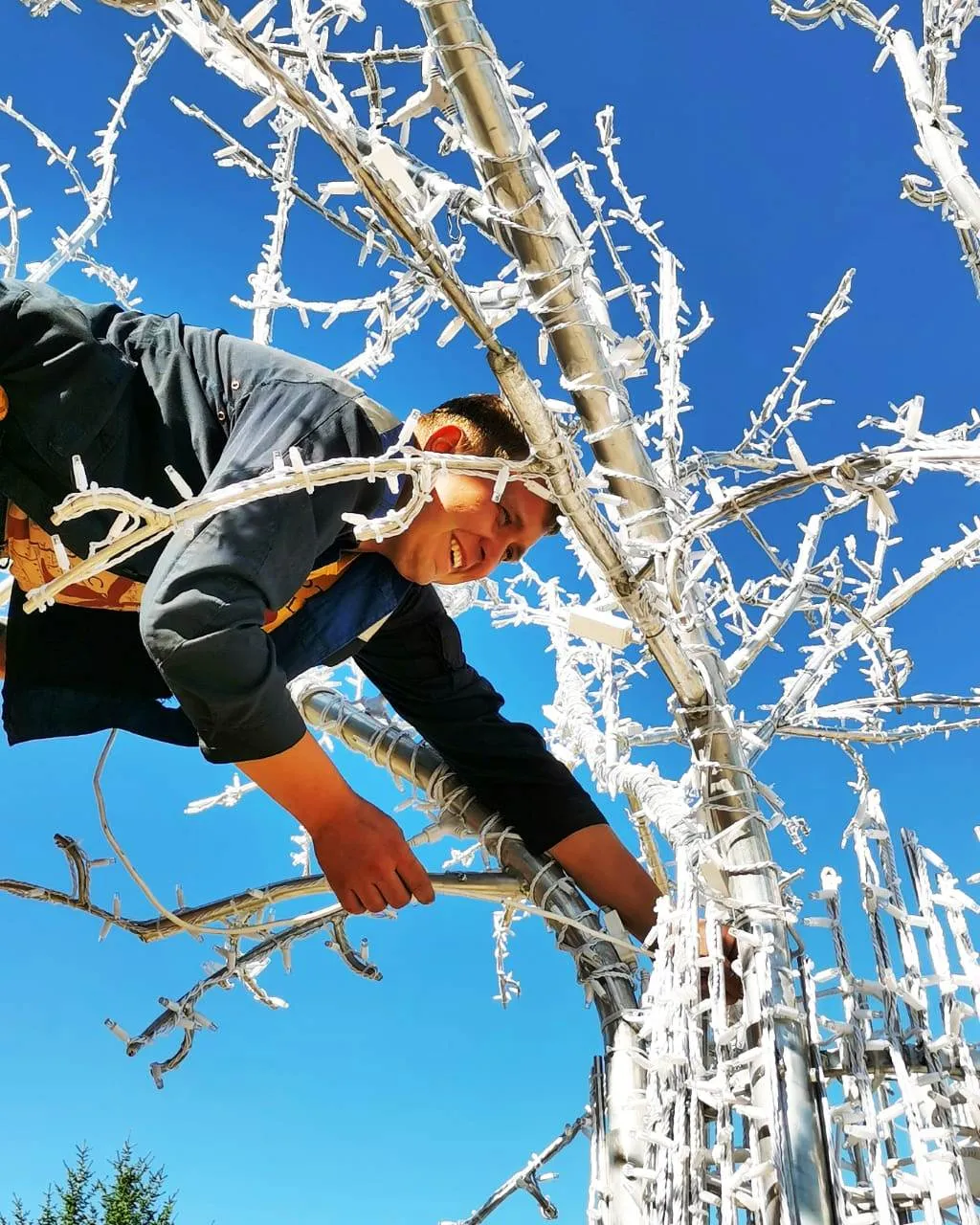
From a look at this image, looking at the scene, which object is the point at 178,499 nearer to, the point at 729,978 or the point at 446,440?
the point at 446,440

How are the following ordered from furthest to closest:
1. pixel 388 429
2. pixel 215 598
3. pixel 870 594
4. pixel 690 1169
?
1. pixel 870 594
2. pixel 388 429
3. pixel 215 598
4. pixel 690 1169

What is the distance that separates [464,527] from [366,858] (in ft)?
1.49

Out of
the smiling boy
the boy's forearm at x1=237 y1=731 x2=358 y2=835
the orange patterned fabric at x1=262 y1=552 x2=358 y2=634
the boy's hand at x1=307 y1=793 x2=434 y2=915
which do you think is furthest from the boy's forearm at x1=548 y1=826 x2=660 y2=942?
the orange patterned fabric at x1=262 y1=552 x2=358 y2=634

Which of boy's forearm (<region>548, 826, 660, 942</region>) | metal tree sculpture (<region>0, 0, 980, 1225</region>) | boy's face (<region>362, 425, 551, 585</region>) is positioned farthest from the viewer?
boy's forearm (<region>548, 826, 660, 942</region>)

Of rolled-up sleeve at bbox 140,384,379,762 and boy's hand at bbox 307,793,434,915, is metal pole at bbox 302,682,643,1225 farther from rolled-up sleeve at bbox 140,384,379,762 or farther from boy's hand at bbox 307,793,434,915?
rolled-up sleeve at bbox 140,384,379,762

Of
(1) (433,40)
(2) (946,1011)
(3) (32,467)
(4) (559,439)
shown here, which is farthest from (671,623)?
(3) (32,467)

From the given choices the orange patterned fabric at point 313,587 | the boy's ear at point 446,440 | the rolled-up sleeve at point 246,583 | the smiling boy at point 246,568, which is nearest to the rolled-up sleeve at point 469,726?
the smiling boy at point 246,568

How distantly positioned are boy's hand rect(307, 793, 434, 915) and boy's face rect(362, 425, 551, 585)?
0.36m

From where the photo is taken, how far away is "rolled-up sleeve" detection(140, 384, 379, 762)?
3.55 ft

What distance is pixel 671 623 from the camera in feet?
3.82

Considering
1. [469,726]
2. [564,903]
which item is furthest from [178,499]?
[564,903]

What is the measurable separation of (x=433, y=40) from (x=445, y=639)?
3.31 ft

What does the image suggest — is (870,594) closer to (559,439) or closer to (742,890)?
(742,890)

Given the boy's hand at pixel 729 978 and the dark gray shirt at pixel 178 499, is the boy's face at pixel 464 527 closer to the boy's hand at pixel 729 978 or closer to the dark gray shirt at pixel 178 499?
the dark gray shirt at pixel 178 499
